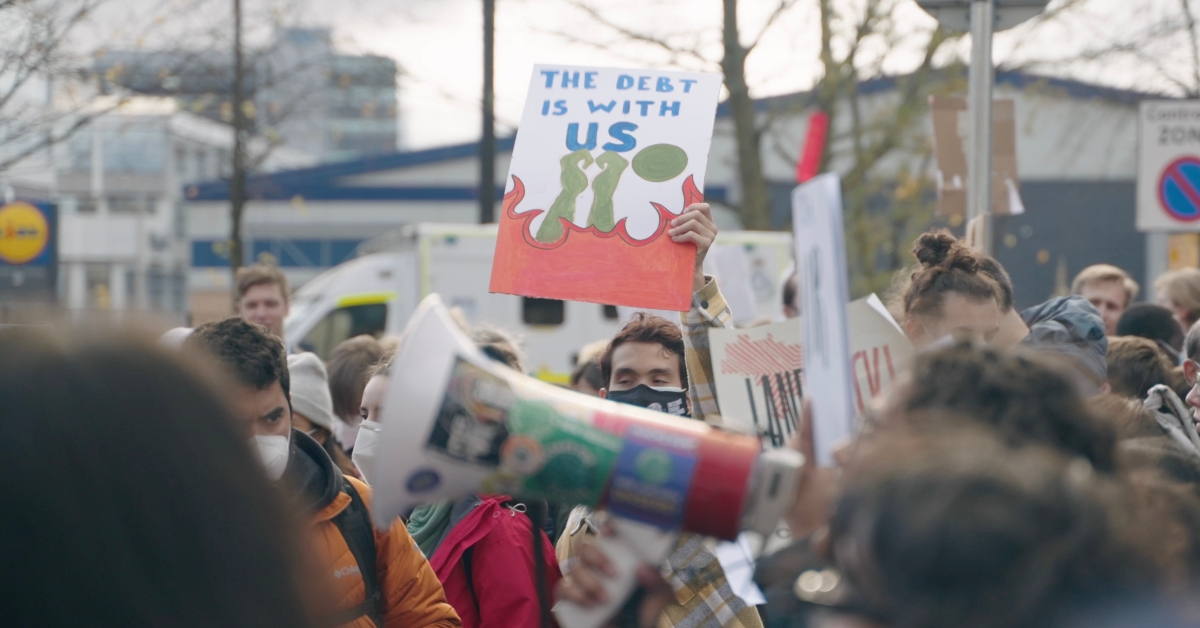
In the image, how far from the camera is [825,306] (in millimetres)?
1398

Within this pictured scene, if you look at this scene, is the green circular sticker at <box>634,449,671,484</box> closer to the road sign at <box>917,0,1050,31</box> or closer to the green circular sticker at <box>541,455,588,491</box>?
the green circular sticker at <box>541,455,588,491</box>

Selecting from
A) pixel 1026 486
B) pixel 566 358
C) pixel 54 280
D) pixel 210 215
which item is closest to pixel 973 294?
pixel 1026 486

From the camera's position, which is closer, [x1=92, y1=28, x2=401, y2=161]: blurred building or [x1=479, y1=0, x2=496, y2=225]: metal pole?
[x1=92, y1=28, x2=401, y2=161]: blurred building

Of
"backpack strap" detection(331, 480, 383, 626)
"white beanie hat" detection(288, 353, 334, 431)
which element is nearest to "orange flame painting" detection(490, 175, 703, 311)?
"backpack strap" detection(331, 480, 383, 626)

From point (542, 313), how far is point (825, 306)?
10963mm

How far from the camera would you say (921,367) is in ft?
4.76

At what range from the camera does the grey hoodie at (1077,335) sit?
3.31 meters

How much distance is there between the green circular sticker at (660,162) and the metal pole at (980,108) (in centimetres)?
270

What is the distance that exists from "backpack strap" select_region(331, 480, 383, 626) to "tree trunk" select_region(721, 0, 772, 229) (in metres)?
9.55

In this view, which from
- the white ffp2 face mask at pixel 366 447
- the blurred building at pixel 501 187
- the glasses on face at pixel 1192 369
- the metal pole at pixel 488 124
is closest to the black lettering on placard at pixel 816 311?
the white ffp2 face mask at pixel 366 447

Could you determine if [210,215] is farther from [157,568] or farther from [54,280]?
[157,568]

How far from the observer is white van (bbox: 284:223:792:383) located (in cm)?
1187

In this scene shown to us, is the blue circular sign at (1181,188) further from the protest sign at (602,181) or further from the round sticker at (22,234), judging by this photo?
the round sticker at (22,234)

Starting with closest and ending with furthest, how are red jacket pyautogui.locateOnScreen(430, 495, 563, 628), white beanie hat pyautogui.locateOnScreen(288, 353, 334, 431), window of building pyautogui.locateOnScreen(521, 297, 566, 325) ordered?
red jacket pyautogui.locateOnScreen(430, 495, 563, 628) < white beanie hat pyautogui.locateOnScreen(288, 353, 334, 431) < window of building pyautogui.locateOnScreen(521, 297, 566, 325)
